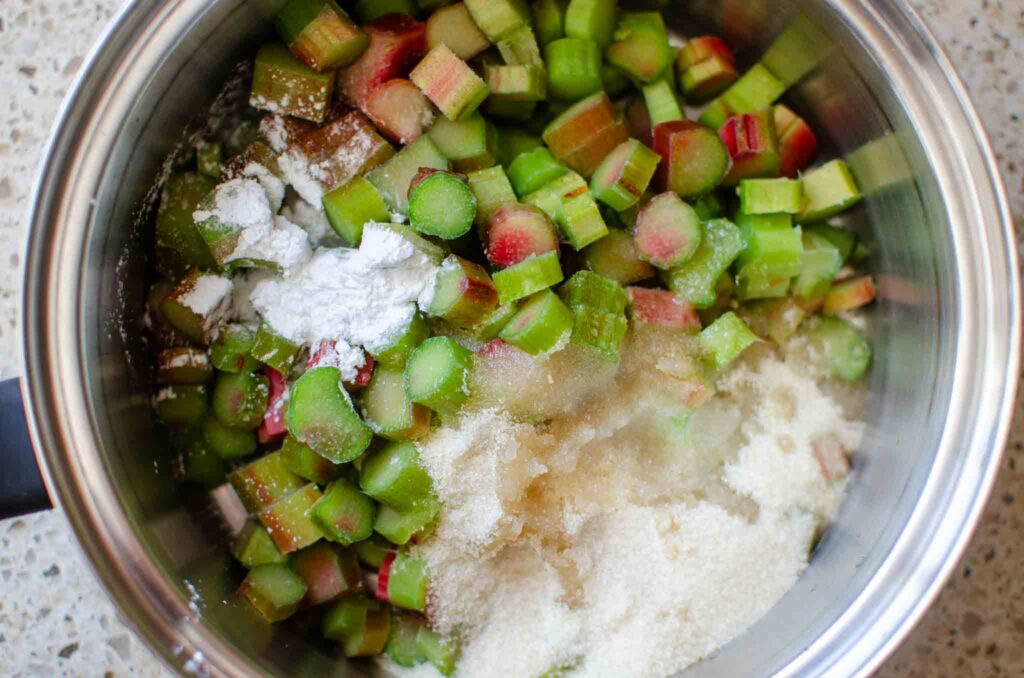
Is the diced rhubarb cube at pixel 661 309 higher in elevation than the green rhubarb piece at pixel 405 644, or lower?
higher

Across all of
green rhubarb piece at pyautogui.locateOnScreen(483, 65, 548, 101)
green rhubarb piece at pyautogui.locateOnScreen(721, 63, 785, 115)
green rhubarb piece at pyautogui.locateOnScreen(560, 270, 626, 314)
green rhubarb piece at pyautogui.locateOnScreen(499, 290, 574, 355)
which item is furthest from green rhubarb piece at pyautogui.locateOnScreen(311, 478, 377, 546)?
green rhubarb piece at pyautogui.locateOnScreen(721, 63, 785, 115)

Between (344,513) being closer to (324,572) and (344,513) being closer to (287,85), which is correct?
(324,572)

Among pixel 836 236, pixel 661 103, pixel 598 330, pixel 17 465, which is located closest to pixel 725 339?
pixel 598 330

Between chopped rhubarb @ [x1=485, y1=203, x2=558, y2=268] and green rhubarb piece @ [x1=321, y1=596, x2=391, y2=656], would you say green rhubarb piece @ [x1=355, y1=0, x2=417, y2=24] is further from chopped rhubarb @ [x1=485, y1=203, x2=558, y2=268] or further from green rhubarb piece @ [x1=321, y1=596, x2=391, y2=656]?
green rhubarb piece @ [x1=321, y1=596, x2=391, y2=656]

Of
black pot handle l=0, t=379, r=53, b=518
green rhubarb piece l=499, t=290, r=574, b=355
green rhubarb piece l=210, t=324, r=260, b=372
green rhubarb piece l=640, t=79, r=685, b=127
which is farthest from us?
green rhubarb piece l=640, t=79, r=685, b=127

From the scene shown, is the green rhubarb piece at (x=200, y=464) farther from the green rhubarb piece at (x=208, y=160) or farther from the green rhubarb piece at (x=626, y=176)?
the green rhubarb piece at (x=626, y=176)

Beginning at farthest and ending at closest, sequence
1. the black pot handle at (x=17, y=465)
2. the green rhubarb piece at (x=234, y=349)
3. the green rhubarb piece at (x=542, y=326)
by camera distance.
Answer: the green rhubarb piece at (x=234, y=349), the green rhubarb piece at (x=542, y=326), the black pot handle at (x=17, y=465)

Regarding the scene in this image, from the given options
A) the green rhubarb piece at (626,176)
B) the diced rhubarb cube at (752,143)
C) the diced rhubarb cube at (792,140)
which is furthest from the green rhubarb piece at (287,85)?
the diced rhubarb cube at (792,140)
